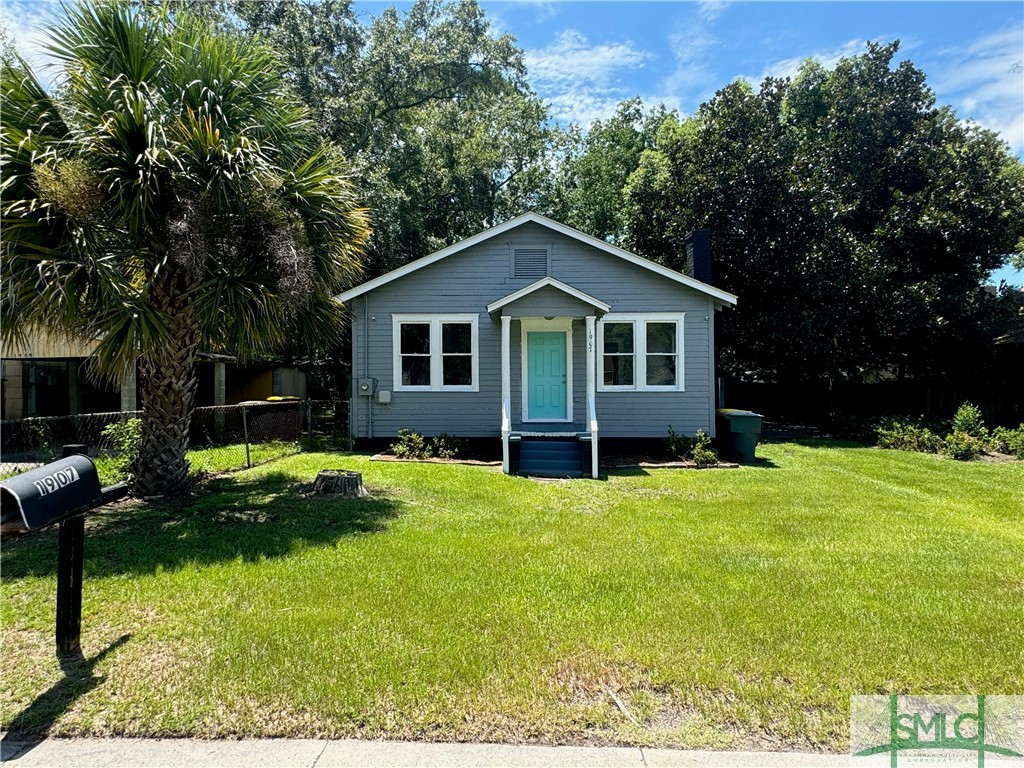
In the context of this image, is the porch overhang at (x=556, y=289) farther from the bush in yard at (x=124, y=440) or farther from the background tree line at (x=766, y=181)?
the bush in yard at (x=124, y=440)

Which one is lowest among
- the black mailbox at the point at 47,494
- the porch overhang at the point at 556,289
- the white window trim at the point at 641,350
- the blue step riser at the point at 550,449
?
the blue step riser at the point at 550,449

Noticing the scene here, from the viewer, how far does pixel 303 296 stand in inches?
285

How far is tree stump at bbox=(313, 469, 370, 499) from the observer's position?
7793 mm

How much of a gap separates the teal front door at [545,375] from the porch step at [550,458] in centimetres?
149

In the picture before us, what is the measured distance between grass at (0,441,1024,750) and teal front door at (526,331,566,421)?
210 inches

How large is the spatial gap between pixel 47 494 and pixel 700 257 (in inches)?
553

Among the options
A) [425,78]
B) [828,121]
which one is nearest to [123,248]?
[425,78]

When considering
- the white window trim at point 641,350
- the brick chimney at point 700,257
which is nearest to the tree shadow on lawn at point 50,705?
the white window trim at point 641,350

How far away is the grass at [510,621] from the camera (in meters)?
2.87

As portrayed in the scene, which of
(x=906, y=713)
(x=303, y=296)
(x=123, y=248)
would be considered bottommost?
(x=906, y=713)

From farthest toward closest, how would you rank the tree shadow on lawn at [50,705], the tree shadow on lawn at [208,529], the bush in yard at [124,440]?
the bush in yard at [124,440], the tree shadow on lawn at [208,529], the tree shadow on lawn at [50,705]

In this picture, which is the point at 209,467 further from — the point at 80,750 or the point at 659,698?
the point at 659,698

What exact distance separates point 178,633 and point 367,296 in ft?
32.0

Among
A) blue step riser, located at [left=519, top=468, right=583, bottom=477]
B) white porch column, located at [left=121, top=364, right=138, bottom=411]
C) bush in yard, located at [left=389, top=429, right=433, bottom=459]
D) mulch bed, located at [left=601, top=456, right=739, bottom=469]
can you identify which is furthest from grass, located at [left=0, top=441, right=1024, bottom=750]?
white porch column, located at [left=121, top=364, right=138, bottom=411]
